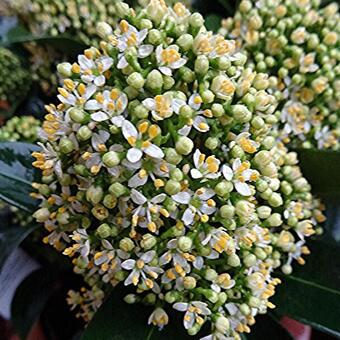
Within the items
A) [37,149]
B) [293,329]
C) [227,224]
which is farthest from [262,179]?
[293,329]

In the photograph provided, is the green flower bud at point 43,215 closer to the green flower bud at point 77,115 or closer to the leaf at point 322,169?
the green flower bud at point 77,115

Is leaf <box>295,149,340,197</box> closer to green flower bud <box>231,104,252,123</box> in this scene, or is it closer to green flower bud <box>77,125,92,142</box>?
green flower bud <box>231,104,252,123</box>

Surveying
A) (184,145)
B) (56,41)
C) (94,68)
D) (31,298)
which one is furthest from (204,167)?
(31,298)

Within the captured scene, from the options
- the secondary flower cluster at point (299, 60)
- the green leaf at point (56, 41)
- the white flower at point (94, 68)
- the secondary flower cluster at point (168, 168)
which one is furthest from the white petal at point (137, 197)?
the green leaf at point (56, 41)

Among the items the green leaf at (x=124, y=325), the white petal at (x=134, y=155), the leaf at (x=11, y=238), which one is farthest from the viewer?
the leaf at (x=11, y=238)

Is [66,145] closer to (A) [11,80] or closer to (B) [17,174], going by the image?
(B) [17,174]

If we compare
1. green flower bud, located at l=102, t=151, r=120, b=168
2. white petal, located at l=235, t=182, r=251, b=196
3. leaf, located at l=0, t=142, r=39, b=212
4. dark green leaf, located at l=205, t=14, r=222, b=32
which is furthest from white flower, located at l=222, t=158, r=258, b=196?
dark green leaf, located at l=205, t=14, r=222, b=32
